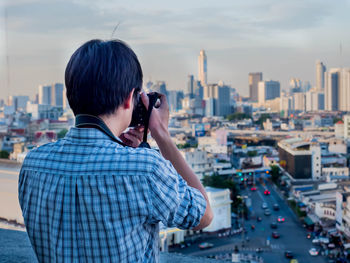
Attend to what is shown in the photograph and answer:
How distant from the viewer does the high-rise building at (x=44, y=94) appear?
23.0 meters

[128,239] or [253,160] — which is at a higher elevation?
[128,239]

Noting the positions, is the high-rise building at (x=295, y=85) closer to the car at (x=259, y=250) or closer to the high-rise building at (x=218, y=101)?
the high-rise building at (x=218, y=101)

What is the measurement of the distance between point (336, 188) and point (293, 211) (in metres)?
0.78

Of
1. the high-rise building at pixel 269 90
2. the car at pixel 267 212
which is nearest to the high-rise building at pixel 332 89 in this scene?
the high-rise building at pixel 269 90

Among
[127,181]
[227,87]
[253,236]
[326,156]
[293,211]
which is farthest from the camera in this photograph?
[227,87]

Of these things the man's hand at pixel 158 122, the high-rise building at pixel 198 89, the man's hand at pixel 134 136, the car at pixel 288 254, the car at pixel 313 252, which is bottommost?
the car at pixel 288 254

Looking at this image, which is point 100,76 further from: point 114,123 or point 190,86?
point 190,86

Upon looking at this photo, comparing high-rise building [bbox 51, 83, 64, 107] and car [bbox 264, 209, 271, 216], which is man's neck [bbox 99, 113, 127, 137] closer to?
car [bbox 264, 209, 271, 216]

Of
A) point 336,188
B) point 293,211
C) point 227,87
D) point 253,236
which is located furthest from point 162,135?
point 227,87

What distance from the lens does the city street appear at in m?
4.23

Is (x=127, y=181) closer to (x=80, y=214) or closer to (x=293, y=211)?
(x=80, y=214)

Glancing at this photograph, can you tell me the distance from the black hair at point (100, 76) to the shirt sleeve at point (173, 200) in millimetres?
52

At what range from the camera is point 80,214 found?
277 millimetres

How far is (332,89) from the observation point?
20.8 metres
